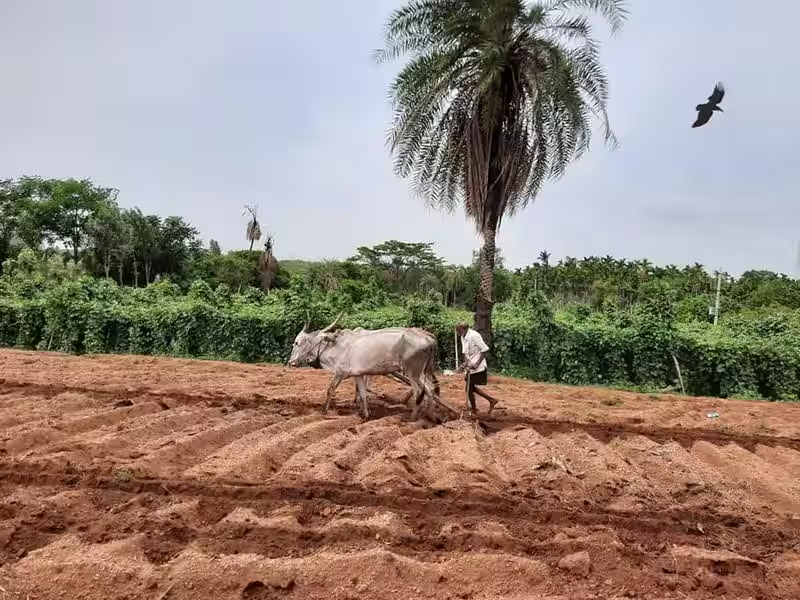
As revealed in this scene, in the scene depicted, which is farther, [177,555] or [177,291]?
[177,291]

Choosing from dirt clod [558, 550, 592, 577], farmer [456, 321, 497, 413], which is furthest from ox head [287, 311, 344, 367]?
dirt clod [558, 550, 592, 577]

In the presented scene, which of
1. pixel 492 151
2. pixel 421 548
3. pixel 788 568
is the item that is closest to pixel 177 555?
pixel 421 548

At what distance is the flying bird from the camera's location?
420 inches

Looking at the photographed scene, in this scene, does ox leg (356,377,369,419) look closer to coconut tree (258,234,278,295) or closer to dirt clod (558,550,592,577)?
dirt clod (558,550,592,577)

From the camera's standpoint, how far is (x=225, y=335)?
21.2 m

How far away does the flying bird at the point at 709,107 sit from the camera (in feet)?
35.0


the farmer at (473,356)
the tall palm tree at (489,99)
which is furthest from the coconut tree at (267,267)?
the farmer at (473,356)

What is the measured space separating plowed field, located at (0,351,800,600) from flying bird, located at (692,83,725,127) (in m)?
5.01

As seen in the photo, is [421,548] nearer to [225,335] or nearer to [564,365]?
[564,365]

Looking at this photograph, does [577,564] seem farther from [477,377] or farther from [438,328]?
[438,328]

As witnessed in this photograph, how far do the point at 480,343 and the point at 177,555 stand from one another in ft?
21.7

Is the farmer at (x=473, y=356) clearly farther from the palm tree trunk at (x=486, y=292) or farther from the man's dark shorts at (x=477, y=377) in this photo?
the palm tree trunk at (x=486, y=292)

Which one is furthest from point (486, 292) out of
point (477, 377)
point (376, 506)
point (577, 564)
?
point (577, 564)

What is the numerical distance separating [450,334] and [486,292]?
2.34 m
